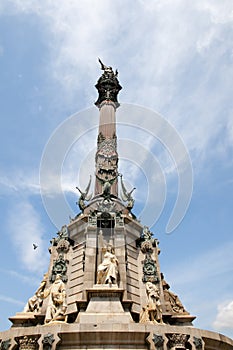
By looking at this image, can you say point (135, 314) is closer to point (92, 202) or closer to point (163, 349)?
point (163, 349)

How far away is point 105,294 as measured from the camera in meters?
17.0

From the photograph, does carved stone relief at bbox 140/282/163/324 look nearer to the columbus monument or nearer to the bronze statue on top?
the columbus monument

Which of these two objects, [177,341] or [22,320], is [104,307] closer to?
[177,341]

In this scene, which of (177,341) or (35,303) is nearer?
(177,341)

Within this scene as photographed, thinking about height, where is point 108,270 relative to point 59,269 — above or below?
below

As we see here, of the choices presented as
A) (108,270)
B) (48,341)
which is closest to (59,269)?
(108,270)

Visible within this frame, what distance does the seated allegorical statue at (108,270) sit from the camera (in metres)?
17.7

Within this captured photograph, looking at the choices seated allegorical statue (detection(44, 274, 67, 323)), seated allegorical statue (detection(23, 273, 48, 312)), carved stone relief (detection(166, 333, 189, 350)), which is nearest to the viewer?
carved stone relief (detection(166, 333, 189, 350))

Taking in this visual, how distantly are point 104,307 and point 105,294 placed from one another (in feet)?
2.17

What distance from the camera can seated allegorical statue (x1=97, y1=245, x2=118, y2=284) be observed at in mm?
17656

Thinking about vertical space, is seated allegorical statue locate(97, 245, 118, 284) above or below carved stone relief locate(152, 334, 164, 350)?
above

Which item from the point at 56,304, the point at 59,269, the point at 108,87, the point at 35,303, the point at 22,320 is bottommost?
the point at 22,320

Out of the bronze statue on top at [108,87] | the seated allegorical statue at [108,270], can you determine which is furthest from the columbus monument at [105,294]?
the bronze statue on top at [108,87]

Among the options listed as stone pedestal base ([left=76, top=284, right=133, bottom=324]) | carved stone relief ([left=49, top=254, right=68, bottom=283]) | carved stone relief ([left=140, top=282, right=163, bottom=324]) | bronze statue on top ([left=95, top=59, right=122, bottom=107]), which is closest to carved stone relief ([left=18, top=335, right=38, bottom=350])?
stone pedestal base ([left=76, top=284, right=133, bottom=324])
